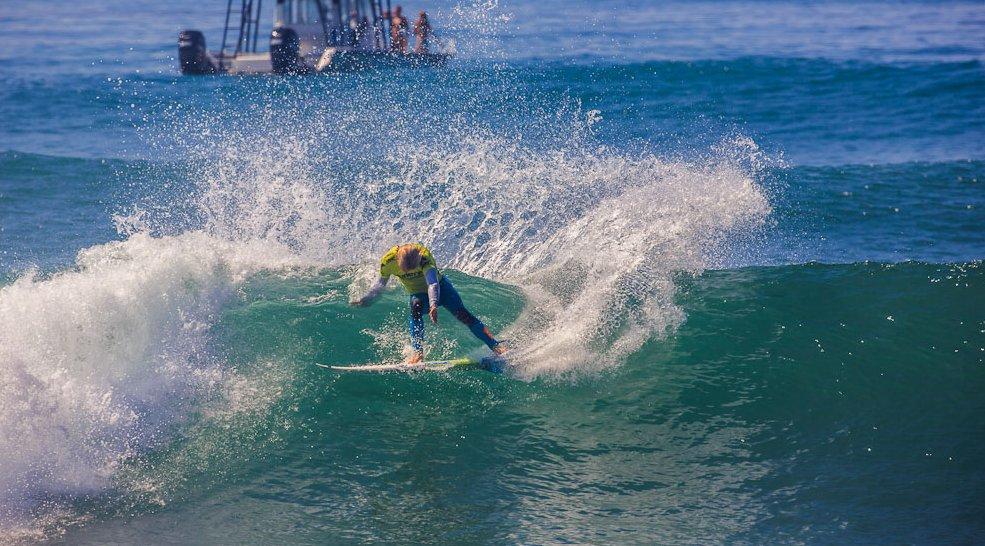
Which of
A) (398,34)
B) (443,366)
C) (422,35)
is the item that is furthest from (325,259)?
(422,35)

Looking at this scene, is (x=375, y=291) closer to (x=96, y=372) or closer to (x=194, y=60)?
(x=96, y=372)

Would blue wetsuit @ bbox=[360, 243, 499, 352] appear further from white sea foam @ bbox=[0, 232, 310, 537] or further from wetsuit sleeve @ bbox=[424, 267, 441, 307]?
white sea foam @ bbox=[0, 232, 310, 537]

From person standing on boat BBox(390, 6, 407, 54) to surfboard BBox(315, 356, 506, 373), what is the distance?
1937 centimetres

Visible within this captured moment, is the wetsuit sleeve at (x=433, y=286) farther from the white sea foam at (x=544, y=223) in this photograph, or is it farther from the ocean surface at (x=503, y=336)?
the white sea foam at (x=544, y=223)

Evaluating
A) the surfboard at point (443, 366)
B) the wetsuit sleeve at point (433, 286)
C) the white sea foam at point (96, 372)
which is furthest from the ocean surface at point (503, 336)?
the wetsuit sleeve at point (433, 286)

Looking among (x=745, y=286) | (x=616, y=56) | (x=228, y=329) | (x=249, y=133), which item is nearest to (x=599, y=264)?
(x=745, y=286)

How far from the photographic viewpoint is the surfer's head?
8945 millimetres

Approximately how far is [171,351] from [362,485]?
2.51 meters

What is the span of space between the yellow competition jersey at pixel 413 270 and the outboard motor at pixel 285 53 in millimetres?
17867

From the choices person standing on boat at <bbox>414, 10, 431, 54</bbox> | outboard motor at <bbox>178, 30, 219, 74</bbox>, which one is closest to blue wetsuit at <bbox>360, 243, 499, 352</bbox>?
person standing on boat at <bbox>414, 10, 431, 54</bbox>

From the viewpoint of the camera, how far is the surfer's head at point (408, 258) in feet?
29.3

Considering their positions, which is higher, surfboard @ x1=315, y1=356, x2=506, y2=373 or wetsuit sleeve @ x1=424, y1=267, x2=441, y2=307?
wetsuit sleeve @ x1=424, y1=267, x2=441, y2=307

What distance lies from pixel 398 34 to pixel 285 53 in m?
3.41

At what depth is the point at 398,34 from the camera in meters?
27.3
